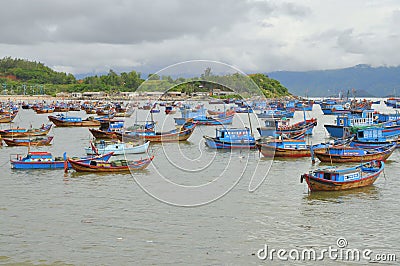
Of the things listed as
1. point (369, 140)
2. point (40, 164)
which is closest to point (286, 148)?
point (369, 140)

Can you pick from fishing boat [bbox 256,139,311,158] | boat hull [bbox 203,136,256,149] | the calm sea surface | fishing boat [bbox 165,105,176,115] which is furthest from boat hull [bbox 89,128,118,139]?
fishing boat [bbox 165,105,176,115]

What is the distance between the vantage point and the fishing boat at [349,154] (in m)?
23.3

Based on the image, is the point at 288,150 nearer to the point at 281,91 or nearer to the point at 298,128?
the point at 298,128

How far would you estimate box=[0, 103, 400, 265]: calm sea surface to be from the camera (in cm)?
1170

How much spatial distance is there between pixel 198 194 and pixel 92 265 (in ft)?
21.2

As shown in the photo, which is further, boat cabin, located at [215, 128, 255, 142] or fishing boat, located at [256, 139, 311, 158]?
boat cabin, located at [215, 128, 255, 142]

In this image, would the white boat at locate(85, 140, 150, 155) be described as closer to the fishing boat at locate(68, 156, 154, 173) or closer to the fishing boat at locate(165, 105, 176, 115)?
the fishing boat at locate(68, 156, 154, 173)

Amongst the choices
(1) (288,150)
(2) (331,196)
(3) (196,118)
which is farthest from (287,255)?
(3) (196,118)

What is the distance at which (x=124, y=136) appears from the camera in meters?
30.7

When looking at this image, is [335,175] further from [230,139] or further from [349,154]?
[230,139]

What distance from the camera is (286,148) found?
25.2m

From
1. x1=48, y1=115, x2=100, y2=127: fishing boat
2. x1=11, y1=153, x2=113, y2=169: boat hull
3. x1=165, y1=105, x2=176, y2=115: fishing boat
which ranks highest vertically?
x1=165, y1=105, x2=176, y2=115: fishing boat

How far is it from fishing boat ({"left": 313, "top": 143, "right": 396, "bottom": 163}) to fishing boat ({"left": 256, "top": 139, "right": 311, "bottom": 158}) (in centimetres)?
155

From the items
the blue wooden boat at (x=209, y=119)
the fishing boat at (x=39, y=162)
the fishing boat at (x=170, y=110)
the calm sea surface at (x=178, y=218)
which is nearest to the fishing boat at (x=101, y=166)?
the calm sea surface at (x=178, y=218)
